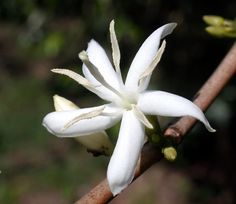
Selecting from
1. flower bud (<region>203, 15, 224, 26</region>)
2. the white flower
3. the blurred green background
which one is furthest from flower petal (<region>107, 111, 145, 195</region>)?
the blurred green background

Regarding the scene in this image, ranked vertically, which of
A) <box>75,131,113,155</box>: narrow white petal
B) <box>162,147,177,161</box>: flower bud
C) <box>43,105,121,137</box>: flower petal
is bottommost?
<box>75,131,113,155</box>: narrow white petal

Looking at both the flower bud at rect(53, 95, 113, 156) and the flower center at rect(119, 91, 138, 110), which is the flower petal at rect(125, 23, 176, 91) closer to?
the flower center at rect(119, 91, 138, 110)

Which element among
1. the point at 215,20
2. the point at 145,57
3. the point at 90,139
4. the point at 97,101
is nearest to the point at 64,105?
the point at 90,139

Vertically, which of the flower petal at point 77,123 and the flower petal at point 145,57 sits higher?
the flower petal at point 145,57

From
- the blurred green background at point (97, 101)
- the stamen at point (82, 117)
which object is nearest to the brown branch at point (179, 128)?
the stamen at point (82, 117)

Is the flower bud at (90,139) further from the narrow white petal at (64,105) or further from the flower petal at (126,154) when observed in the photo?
the flower petal at (126,154)

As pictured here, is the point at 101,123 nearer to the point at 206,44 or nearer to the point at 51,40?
the point at 51,40

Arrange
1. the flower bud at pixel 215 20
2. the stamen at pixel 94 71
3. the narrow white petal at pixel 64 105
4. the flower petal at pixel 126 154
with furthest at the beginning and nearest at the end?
1. the flower bud at pixel 215 20
2. the narrow white petal at pixel 64 105
3. the stamen at pixel 94 71
4. the flower petal at pixel 126 154
